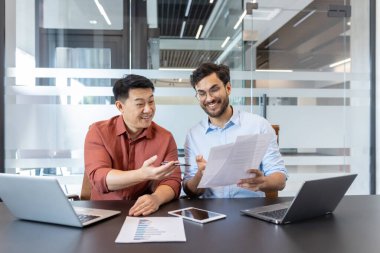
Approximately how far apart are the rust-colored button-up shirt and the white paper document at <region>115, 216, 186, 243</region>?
39 cm

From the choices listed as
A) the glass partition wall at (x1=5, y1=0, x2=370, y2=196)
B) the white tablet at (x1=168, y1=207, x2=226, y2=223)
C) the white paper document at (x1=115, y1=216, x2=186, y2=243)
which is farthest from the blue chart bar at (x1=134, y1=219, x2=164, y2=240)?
the glass partition wall at (x1=5, y1=0, x2=370, y2=196)

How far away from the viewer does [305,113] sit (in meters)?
3.16

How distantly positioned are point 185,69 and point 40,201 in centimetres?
212

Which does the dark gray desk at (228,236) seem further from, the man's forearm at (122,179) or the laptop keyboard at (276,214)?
the man's forearm at (122,179)

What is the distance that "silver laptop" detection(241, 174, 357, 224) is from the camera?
1.05 meters

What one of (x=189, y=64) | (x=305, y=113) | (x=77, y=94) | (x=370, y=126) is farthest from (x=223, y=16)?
(x=370, y=126)

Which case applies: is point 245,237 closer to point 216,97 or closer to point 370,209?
point 370,209

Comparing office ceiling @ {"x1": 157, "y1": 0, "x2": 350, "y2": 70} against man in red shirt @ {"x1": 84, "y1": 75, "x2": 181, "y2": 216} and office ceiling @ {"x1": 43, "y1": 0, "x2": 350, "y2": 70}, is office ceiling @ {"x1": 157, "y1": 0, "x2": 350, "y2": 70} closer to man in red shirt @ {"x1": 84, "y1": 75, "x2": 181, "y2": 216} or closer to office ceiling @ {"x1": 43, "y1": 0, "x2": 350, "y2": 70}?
office ceiling @ {"x1": 43, "y1": 0, "x2": 350, "y2": 70}

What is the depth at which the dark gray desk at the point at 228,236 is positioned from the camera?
861 millimetres

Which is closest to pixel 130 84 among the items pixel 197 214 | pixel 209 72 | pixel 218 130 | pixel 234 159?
pixel 209 72

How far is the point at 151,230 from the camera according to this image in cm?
99

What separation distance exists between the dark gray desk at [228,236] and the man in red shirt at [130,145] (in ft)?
1.25

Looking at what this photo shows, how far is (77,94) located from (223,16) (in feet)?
4.90

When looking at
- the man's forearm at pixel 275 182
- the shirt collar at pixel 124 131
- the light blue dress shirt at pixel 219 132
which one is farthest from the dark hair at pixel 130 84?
the man's forearm at pixel 275 182
